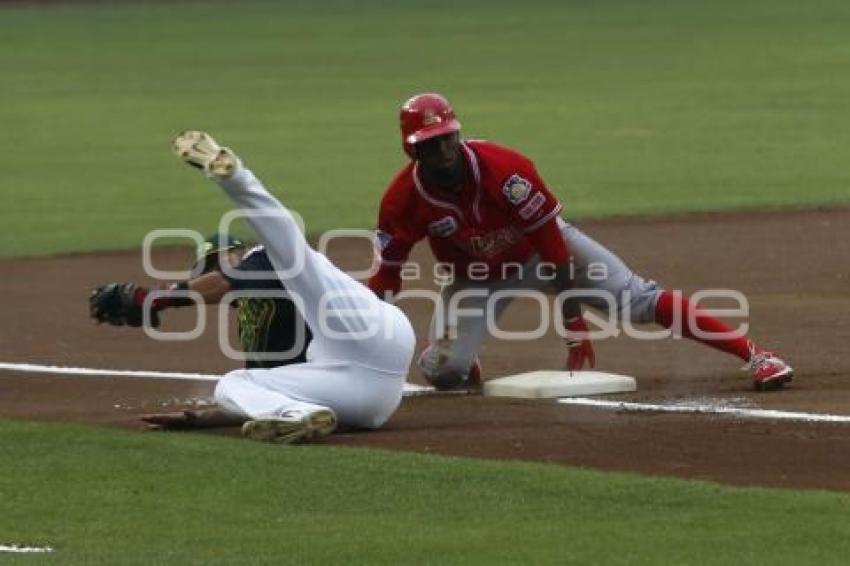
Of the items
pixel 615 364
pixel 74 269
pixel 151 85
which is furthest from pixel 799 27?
pixel 615 364

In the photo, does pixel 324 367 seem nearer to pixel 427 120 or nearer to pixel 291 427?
pixel 291 427

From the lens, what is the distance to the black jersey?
10242mm

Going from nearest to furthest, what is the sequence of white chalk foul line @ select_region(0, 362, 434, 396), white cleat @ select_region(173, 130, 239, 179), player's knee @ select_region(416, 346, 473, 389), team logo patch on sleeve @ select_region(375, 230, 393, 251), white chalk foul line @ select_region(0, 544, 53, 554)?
white chalk foul line @ select_region(0, 544, 53, 554) < white cleat @ select_region(173, 130, 239, 179) < team logo patch on sleeve @ select_region(375, 230, 393, 251) < player's knee @ select_region(416, 346, 473, 389) < white chalk foul line @ select_region(0, 362, 434, 396)

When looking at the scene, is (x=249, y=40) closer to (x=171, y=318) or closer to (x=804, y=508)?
(x=171, y=318)

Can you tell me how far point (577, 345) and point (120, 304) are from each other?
2.37 metres

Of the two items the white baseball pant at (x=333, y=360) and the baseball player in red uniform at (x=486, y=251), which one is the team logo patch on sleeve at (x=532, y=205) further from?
the white baseball pant at (x=333, y=360)

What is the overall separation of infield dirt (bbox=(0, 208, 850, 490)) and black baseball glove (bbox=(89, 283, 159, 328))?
517 mm

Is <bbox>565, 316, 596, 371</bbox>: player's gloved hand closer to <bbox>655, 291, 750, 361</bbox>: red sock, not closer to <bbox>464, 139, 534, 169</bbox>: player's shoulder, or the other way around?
<bbox>655, 291, 750, 361</bbox>: red sock

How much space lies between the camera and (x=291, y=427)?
9.87 m

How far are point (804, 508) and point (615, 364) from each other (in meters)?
3.99

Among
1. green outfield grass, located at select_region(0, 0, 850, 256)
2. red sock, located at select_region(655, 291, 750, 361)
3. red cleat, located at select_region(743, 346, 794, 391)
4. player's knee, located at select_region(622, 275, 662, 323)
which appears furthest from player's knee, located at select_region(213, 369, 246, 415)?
green outfield grass, located at select_region(0, 0, 850, 256)

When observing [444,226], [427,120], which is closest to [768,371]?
[444,226]

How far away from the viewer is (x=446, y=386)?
38.1ft

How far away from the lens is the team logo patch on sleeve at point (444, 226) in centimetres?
1091
